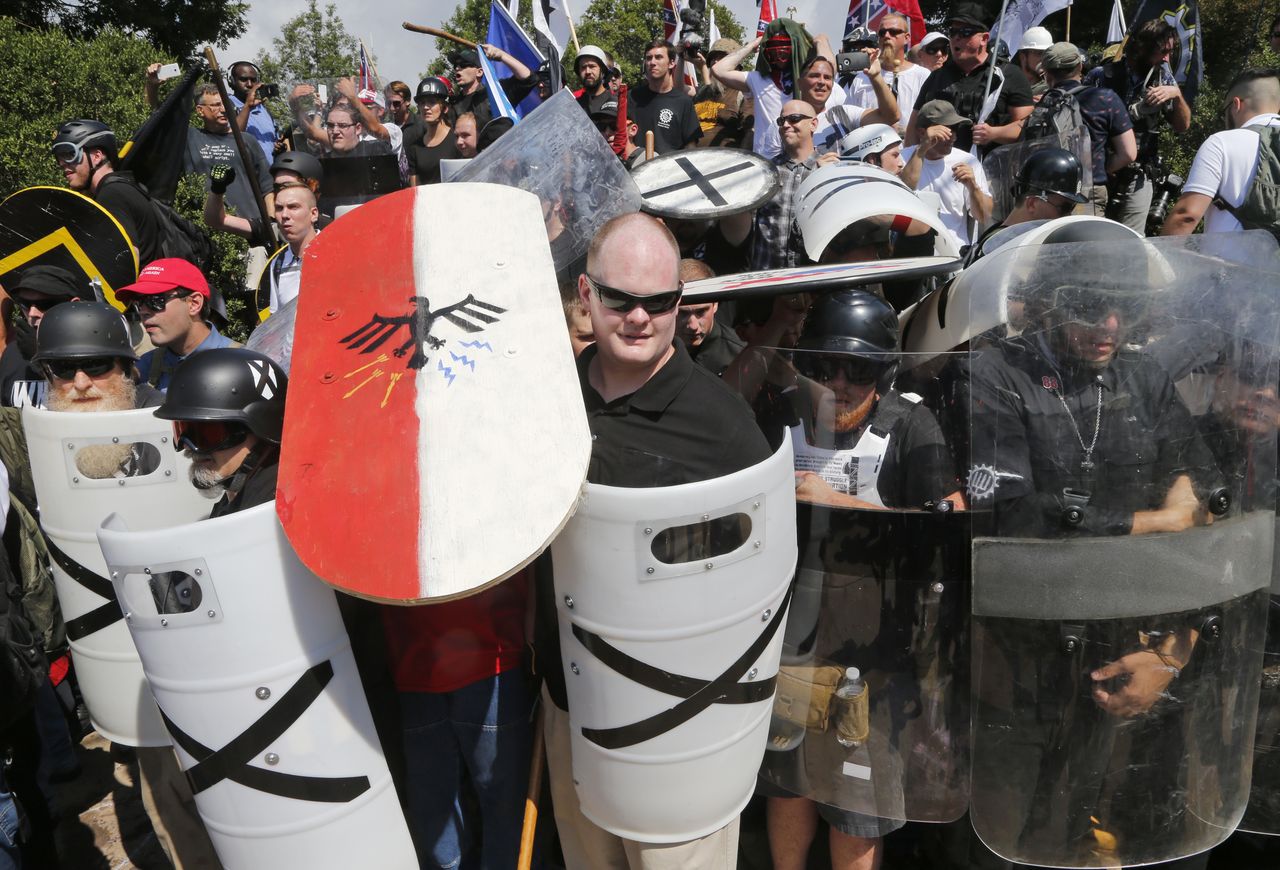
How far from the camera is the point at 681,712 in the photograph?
7.50 ft

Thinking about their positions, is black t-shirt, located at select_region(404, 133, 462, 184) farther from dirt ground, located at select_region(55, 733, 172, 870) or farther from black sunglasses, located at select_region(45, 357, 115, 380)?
dirt ground, located at select_region(55, 733, 172, 870)

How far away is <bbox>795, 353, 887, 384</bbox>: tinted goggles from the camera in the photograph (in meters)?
2.53

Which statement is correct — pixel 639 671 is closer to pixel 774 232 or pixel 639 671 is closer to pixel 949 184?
pixel 774 232

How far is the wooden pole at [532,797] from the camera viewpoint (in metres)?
2.69

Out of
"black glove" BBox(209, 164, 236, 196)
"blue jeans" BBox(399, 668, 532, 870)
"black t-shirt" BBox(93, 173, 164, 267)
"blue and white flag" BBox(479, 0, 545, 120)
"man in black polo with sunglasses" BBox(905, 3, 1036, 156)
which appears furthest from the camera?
"blue and white flag" BBox(479, 0, 545, 120)

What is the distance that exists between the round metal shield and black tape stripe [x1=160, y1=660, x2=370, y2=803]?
2114mm

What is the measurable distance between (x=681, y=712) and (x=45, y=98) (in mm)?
8191

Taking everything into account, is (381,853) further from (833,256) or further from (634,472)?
(833,256)

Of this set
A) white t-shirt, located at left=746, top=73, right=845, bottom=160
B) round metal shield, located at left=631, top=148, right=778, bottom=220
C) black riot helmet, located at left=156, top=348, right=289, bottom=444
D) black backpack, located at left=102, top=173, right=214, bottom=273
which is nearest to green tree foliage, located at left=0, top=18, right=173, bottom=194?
black backpack, located at left=102, top=173, right=214, bottom=273

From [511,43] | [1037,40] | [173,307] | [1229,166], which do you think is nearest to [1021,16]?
[1037,40]

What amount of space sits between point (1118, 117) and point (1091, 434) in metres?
4.42

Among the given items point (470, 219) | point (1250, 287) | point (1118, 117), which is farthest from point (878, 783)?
point (1118, 117)

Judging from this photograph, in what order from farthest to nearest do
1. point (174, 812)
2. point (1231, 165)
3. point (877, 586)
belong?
point (1231, 165) → point (174, 812) → point (877, 586)

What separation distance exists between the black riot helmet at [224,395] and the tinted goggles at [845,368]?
4.71 ft
